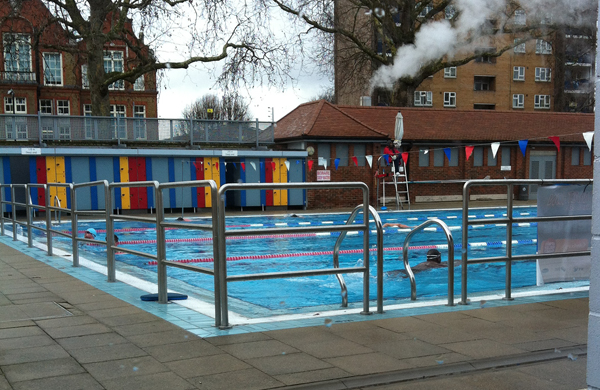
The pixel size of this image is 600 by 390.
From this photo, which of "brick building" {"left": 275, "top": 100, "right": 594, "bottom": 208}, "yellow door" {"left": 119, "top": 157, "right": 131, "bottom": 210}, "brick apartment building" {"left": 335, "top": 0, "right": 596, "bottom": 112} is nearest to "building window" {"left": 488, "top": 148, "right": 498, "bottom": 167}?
"brick building" {"left": 275, "top": 100, "right": 594, "bottom": 208}

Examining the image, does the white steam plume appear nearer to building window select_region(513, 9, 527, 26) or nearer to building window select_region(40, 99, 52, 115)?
building window select_region(513, 9, 527, 26)

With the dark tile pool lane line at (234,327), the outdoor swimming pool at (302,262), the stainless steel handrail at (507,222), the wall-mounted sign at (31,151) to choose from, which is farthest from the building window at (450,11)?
the dark tile pool lane line at (234,327)

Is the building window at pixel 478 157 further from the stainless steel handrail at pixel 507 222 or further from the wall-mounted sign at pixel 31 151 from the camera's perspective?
the stainless steel handrail at pixel 507 222

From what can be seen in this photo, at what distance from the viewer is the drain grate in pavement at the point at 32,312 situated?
5371mm

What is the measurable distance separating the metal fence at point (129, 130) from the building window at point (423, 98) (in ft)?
104

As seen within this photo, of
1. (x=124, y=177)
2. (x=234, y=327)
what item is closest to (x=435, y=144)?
(x=124, y=177)

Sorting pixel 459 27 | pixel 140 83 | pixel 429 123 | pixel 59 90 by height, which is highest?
pixel 459 27

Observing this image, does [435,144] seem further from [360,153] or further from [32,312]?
[32,312]

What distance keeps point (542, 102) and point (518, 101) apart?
323 cm

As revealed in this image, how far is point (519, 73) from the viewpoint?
5881 centimetres

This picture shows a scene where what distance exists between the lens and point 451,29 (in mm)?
33781

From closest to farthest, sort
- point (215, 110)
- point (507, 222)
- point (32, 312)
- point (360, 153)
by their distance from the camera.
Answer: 1. point (32, 312)
2. point (507, 222)
3. point (360, 153)
4. point (215, 110)

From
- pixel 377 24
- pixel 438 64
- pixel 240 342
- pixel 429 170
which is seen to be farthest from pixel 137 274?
pixel 377 24

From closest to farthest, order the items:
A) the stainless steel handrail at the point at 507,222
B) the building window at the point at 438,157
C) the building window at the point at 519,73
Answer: the stainless steel handrail at the point at 507,222, the building window at the point at 438,157, the building window at the point at 519,73
